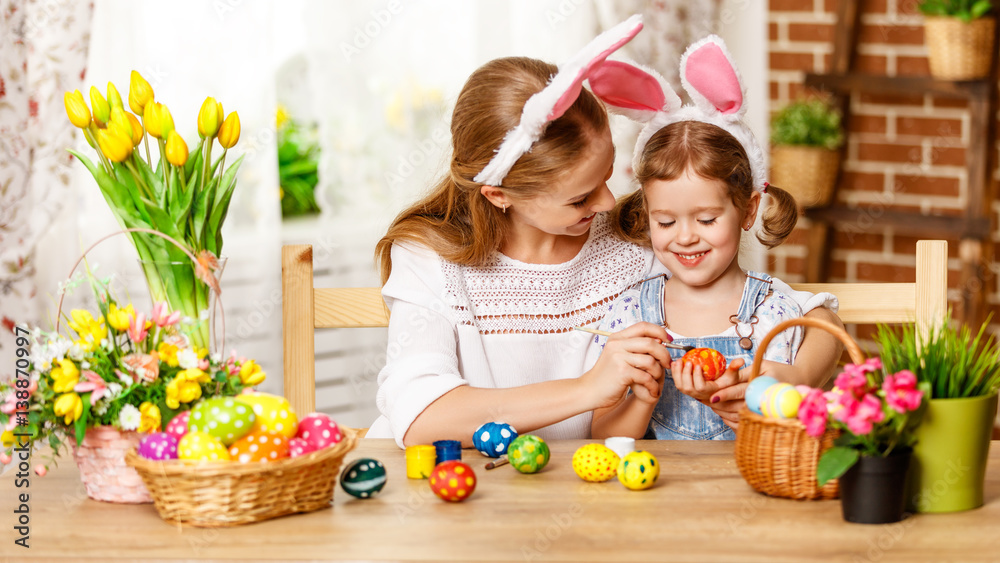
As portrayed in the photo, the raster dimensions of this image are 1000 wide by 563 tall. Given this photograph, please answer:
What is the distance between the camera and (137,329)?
105 centimetres

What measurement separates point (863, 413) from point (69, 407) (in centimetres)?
81

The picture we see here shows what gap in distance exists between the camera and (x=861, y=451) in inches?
37.3

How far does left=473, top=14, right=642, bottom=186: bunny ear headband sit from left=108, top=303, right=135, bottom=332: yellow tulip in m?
0.58

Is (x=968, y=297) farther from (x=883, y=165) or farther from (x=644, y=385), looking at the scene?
(x=644, y=385)

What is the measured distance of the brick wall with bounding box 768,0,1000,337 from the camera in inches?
115

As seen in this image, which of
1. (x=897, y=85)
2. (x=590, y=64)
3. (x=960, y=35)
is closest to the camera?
(x=590, y=64)

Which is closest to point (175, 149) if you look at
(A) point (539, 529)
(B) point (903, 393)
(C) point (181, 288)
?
(C) point (181, 288)

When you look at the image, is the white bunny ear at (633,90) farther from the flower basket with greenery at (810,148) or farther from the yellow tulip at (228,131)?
the flower basket with greenery at (810,148)

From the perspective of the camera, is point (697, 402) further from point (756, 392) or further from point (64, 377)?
point (64, 377)

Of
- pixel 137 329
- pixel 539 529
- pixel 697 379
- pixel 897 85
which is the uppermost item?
pixel 897 85

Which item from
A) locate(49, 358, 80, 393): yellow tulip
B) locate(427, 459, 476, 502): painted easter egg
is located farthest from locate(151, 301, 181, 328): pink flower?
locate(427, 459, 476, 502): painted easter egg

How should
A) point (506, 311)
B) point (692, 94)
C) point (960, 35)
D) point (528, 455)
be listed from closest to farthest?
point (528, 455)
point (692, 94)
point (506, 311)
point (960, 35)

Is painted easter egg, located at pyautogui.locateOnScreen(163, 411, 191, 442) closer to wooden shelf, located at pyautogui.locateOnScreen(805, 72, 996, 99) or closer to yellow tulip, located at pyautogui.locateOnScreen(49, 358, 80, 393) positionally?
yellow tulip, located at pyautogui.locateOnScreen(49, 358, 80, 393)

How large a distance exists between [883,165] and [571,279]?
71.6 inches
